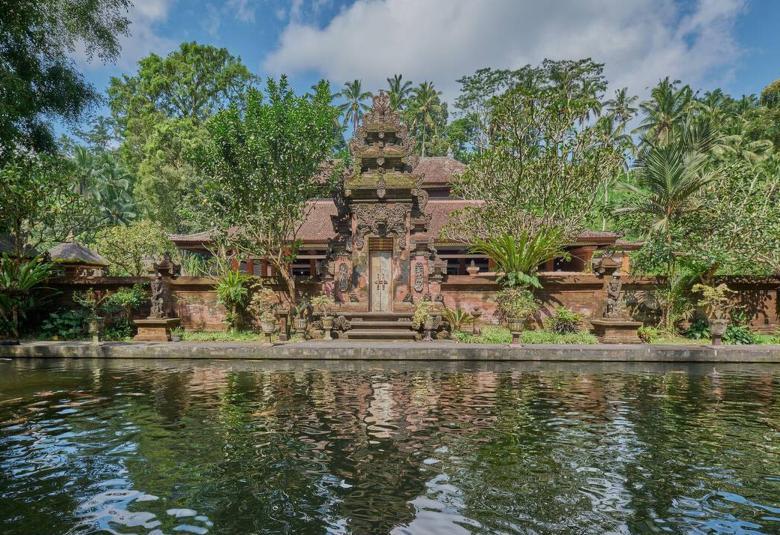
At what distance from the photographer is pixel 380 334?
15.2 meters

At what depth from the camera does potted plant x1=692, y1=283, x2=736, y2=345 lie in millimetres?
13562

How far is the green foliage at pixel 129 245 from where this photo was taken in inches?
933

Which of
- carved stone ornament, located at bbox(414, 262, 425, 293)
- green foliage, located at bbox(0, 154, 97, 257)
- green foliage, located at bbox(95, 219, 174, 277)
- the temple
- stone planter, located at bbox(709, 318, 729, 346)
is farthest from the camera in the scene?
green foliage, located at bbox(95, 219, 174, 277)

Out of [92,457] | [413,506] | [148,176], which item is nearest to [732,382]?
[413,506]

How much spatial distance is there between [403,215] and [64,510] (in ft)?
46.1

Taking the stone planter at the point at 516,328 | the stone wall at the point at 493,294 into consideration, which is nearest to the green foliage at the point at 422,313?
the stone wall at the point at 493,294

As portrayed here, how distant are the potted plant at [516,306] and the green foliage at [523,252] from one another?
0.37 meters

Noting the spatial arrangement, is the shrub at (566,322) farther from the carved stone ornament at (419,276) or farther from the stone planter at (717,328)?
the carved stone ornament at (419,276)

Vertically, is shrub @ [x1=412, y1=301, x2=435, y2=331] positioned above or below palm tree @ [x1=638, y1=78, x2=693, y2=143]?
below

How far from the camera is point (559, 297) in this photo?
1652cm

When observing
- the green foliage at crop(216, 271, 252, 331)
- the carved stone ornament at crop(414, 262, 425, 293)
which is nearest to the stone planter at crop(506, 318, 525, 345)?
the carved stone ornament at crop(414, 262, 425, 293)

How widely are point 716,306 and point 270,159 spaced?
14.4 metres

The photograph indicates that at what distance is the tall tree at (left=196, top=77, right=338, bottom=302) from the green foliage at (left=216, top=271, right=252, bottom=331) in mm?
1096

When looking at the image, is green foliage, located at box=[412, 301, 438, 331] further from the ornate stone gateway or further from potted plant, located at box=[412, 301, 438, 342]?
the ornate stone gateway
